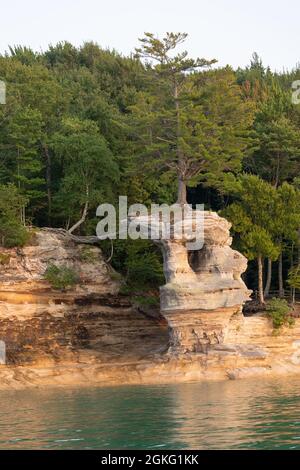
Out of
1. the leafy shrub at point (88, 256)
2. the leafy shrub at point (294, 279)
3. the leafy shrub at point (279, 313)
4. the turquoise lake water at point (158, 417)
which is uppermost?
the leafy shrub at point (88, 256)

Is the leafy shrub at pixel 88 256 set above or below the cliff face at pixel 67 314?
above

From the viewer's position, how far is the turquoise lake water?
674 inches

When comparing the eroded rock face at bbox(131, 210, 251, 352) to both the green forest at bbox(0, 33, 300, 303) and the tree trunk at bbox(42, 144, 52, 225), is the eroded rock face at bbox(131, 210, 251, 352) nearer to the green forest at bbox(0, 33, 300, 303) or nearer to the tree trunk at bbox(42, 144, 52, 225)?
the green forest at bbox(0, 33, 300, 303)

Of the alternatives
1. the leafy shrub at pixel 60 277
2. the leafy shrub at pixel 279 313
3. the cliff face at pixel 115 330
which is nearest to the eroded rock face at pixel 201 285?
the cliff face at pixel 115 330

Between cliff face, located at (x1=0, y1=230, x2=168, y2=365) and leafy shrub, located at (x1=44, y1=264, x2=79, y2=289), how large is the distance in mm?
267

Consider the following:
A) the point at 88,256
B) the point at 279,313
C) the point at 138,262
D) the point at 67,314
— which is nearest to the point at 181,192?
the point at 138,262

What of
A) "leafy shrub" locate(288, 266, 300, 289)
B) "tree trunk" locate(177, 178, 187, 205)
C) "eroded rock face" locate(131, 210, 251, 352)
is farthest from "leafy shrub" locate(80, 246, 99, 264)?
"leafy shrub" locate(288, 266, 300, 289)

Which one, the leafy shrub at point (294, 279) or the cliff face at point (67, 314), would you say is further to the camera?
the leafy shrub at point (294, 279)

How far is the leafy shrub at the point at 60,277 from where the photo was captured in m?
33.6

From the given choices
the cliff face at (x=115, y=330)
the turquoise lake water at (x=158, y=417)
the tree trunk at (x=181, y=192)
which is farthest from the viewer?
the tree trunk at (x=181, y=192)

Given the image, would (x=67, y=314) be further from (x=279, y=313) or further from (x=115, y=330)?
(x=279, y=313)

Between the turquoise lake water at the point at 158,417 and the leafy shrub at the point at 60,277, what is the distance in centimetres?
631

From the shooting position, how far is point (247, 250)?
116 ft

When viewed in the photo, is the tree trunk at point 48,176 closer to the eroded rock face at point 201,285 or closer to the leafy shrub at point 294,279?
the eroded rock face at point 201,285
